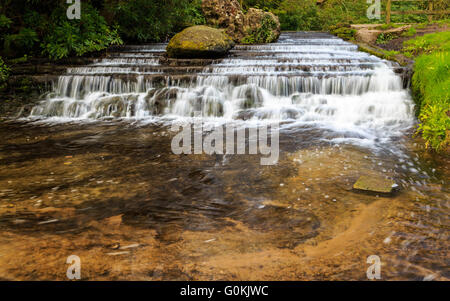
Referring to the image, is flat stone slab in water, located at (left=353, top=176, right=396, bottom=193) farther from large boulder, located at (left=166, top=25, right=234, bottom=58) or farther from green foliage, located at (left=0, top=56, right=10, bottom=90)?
green foliage, located at (left=0, top=56, right=10, bottom=90)

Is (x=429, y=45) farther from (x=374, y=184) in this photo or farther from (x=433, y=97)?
(x=374, y=184)

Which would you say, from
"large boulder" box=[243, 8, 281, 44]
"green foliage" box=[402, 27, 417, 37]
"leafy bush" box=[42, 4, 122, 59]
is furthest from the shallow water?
"large boulder" box=[243, 8, 281, 44]

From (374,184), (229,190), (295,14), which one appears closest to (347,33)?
(295,14)

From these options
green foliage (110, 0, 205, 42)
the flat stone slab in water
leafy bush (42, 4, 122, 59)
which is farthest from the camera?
green foliage (110, 0, 205, 42)

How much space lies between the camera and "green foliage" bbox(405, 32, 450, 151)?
6156 mm

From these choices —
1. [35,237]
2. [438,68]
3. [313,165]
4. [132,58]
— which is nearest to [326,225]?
[313,165]

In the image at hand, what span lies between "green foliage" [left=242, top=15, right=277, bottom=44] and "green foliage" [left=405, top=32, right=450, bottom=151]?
8115 millimetres

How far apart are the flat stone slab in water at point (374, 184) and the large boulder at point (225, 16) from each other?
14020 mm

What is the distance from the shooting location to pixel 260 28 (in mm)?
17906

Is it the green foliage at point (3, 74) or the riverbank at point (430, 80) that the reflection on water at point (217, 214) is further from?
the green foliage at point (3, 74)

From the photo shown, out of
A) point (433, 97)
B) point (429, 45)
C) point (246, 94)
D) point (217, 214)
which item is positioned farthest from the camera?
point (429, 45)

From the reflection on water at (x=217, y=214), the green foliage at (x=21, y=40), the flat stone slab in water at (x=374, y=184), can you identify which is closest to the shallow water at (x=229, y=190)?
the reflection on water at (x=217, y=214)

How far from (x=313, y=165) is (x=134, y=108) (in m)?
5.79

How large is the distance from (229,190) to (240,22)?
585 inches
